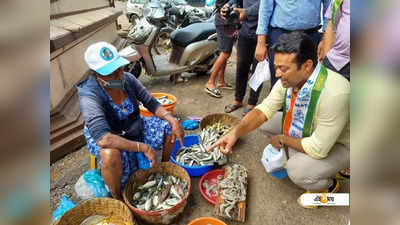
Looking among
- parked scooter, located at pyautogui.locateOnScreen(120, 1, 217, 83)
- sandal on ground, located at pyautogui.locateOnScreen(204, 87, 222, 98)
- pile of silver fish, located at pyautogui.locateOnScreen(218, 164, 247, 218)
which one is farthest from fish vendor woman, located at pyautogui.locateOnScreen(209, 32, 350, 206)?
parked scooter, located at pyautogui.locateOnScreen(120, 1, 217, 83)

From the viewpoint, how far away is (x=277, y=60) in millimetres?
2451

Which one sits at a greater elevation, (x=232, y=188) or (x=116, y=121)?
(x=116, y=121)

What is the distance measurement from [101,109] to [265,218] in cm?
193

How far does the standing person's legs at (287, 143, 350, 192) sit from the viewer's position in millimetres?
2523

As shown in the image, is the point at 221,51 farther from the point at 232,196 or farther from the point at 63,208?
the point at 63,208

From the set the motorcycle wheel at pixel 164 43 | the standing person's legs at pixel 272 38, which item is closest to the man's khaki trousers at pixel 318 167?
the standing person's legs at pixel 272 38

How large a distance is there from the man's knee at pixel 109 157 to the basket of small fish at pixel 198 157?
0.87m

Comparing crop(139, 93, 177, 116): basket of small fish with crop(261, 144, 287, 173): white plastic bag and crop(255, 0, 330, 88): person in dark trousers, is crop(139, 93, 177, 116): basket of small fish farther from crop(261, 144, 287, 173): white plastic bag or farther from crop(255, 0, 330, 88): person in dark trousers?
crop(261, 144, 287, 173): white plastic bag

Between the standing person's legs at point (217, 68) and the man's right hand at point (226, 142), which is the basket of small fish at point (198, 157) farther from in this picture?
the standing person's legs at point (217, 68)

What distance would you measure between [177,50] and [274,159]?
12.5 ft

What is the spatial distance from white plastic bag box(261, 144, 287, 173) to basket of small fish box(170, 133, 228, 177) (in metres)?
0.56

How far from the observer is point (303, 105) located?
254cm

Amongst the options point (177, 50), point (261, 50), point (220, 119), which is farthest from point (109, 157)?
point (177, 50)
